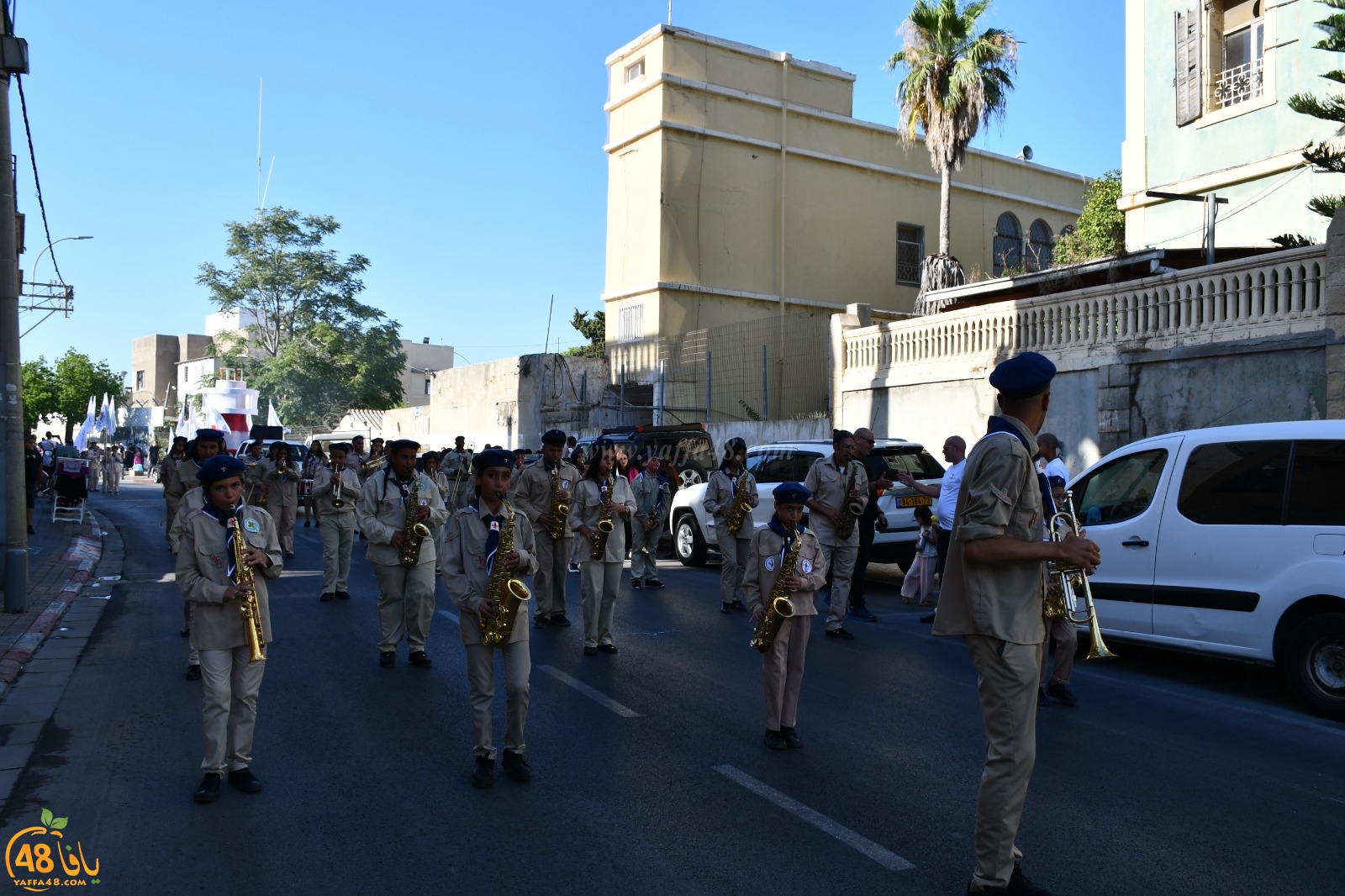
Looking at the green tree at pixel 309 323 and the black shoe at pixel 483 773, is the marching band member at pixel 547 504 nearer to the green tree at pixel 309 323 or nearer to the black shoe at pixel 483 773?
the black shoe at pixel 483 773

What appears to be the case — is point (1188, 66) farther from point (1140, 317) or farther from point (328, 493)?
point (328, 493)

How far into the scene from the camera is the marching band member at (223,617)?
561 cm

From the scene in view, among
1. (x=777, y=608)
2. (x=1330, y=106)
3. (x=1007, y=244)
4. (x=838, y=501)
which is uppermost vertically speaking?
(x=1007, y=244)

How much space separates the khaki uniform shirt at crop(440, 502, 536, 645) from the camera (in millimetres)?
5980

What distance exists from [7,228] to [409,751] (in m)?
8.79

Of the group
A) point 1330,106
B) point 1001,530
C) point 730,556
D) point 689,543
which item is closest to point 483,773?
point 1001,530

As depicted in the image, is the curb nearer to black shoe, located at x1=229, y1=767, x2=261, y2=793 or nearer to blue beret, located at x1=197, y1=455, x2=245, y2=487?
black shoe, located at x1=229, y1=767, x2=261, y2=793

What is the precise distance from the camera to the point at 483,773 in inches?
227

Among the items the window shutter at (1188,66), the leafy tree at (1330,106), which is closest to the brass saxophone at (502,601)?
the leafy tree at (1330,106)

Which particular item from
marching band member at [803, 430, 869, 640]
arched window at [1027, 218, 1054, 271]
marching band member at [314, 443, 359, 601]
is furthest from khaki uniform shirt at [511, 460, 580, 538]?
arched window at [1027, 218, 1054, 271]

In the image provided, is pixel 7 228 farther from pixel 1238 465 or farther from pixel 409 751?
pixel 1238 465

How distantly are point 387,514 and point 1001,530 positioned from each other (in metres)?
6.58

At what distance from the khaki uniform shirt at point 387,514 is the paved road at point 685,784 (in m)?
0.94

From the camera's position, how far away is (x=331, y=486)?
12.8 m
